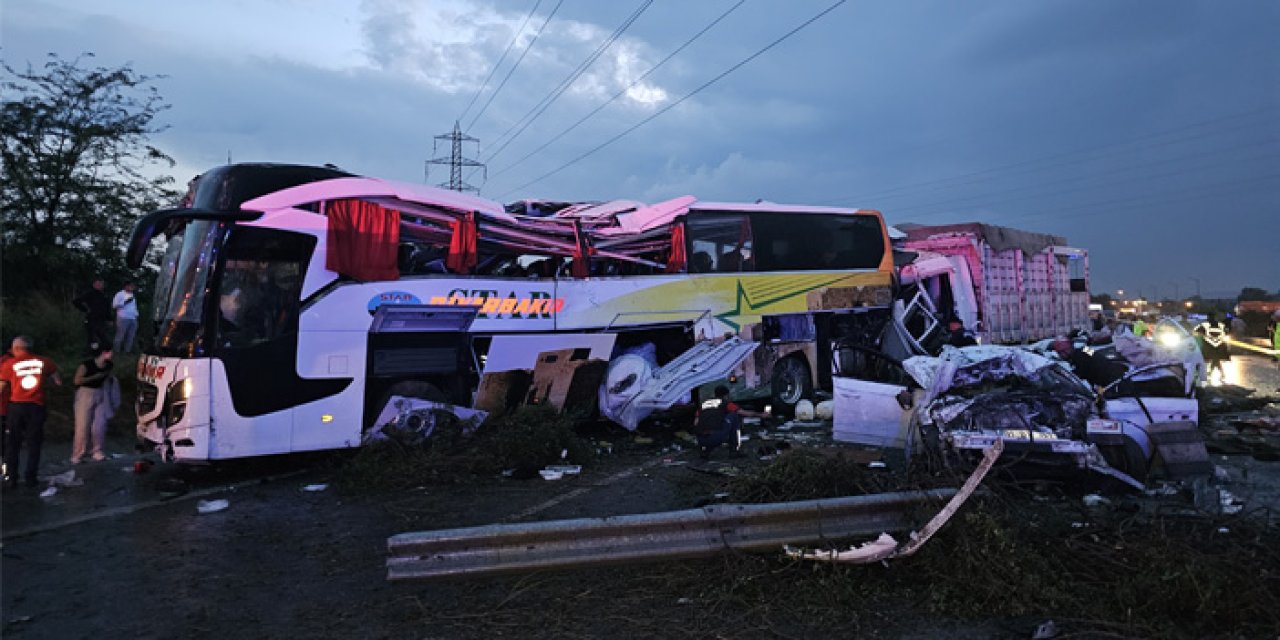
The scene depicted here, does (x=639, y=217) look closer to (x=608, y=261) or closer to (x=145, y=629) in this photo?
(x=608, y=261)

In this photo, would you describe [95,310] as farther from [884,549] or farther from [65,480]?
[884,549]

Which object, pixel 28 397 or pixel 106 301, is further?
pixel 106 301

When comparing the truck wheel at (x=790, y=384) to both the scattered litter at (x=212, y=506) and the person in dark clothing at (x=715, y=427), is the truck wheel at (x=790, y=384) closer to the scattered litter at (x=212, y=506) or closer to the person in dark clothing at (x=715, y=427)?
the person in dark clothing at (x=715, y=427)

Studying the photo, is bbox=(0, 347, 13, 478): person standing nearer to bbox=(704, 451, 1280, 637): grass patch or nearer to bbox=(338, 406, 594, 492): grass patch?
bbox=(338, 406, 594, 492): grass patch

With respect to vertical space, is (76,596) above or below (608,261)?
below

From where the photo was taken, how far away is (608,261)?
387 inches

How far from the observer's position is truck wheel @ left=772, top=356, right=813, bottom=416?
1139 centimetres

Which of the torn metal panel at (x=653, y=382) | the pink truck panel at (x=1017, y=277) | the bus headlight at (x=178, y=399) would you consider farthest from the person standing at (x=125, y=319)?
the pink truck panel at (x=1017, y=277)

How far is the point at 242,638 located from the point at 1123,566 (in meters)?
4.67

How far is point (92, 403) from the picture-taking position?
8.06 m

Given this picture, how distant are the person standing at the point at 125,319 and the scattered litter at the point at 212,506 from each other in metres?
7.82

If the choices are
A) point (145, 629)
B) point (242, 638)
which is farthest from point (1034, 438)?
point (145, 629)

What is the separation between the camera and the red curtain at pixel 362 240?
734 centimetres

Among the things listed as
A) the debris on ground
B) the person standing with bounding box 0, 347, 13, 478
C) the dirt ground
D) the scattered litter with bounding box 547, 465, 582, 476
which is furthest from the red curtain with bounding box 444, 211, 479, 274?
the person standing with bounding box 0, 347, 13, 478
